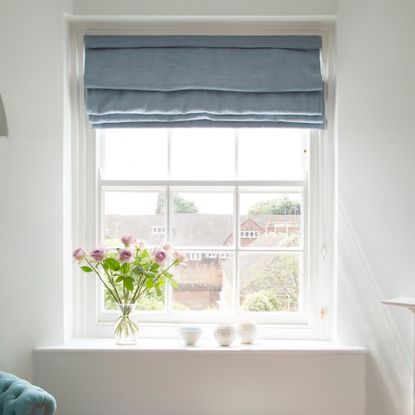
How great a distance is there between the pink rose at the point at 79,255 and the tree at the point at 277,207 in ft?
3.20

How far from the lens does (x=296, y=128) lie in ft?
11.4

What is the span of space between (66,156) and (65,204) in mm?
266

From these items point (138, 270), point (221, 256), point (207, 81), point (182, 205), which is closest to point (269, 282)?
point (221, 256)

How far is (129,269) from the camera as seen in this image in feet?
10.9

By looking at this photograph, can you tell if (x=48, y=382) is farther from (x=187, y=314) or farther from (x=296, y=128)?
(x=296, y=128)

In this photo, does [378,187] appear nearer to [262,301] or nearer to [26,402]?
[262,301]

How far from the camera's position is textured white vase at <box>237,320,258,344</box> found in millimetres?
3328

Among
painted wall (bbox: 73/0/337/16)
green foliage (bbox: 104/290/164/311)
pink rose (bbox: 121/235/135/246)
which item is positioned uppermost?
painted wall (bbox: 73/0/337/16)

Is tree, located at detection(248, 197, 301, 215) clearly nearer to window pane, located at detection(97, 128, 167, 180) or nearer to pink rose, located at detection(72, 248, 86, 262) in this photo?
window pane, located at detection(97, 128, 167, 180)

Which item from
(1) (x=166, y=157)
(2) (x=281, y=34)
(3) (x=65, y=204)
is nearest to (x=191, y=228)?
(1) (x=166, y=157)

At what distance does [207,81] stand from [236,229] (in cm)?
85

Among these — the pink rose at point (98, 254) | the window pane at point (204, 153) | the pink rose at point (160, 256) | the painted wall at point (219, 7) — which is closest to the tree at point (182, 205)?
the window pane at point (204, 153)

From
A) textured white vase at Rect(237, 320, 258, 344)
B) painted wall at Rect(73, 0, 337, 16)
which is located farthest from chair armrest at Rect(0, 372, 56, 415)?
painted wall at Rect(73, 0, 337, 16)

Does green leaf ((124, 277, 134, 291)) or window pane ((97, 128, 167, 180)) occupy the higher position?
window pane ((97, 128, 167, 180))
